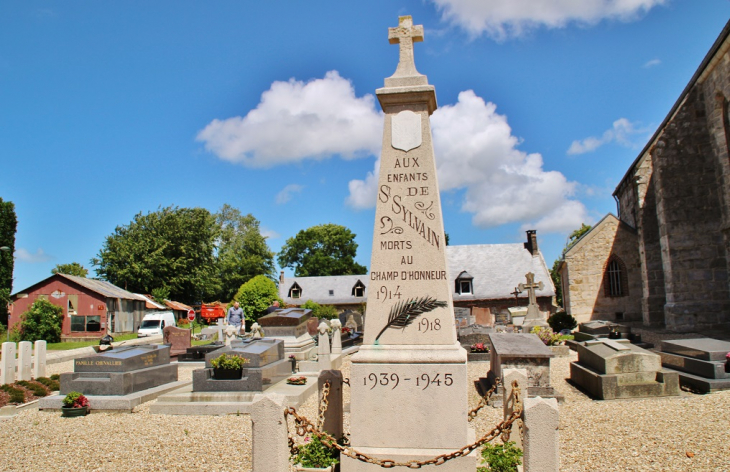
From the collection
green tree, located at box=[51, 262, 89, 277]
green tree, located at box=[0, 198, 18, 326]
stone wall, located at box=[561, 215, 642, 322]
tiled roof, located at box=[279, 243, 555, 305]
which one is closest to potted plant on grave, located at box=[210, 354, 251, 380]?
stone wall, located at box=[561, 215, 642, 322]

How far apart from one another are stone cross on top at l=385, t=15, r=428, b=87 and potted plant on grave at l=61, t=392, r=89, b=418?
7.67 meters

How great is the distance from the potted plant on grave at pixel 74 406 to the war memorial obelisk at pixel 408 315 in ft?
20.9

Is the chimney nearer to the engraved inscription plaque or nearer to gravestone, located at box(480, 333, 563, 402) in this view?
gravestone, located at box(480, 333, 563, 402)

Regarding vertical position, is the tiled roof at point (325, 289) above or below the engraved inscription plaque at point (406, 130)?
below

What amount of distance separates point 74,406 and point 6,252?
109 ft

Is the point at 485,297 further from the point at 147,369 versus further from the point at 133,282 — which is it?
the point at 133,282

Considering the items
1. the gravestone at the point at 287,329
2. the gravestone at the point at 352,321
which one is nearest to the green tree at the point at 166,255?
the gravestone at the point at 352,321

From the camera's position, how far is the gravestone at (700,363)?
8766 millimetres

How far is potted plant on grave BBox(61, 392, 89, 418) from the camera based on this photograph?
855cm

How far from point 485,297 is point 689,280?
→ 1415 centimetres

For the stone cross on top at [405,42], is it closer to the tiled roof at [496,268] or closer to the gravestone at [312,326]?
the gravestone at [312,326]

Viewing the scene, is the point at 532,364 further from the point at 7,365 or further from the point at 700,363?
the point at 7,365

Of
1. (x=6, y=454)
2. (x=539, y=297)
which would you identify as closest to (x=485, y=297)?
(x=539, y=297)

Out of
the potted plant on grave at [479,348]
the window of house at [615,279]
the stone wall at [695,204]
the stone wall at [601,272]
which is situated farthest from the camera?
the window of house at [615,279]
